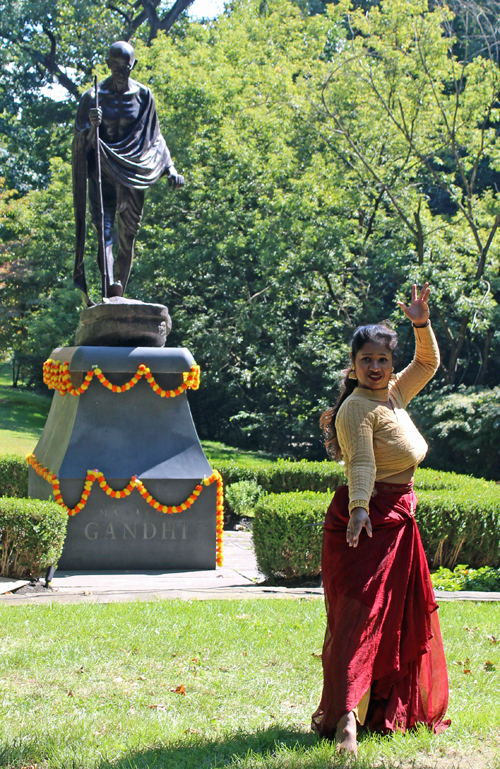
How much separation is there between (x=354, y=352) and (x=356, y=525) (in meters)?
0.74

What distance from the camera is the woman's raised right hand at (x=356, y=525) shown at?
2.93 metres

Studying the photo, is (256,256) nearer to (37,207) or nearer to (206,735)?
(37,207)

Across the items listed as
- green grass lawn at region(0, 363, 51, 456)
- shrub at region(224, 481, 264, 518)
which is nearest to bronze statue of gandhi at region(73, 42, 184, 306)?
shrub at region(224, 481, 264, 518)

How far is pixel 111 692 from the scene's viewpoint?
11.7 ft

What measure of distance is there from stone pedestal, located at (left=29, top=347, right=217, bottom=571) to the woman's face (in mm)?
3876

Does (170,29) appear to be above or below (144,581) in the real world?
above

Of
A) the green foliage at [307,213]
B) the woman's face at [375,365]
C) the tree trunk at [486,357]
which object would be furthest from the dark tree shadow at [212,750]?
the tree trunk at [486,357]

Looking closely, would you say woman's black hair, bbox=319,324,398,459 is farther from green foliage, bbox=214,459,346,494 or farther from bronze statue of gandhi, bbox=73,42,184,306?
green foliage, bbox=214,459,346,494

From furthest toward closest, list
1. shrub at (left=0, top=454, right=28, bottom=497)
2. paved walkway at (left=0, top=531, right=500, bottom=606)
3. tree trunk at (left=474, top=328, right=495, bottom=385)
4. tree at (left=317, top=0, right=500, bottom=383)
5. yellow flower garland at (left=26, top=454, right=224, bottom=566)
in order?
tree trunk at (left=474, top=328, right=495, bottom=385)
tree at (left=317, top=0, right=500, bottom=383)
shrub at (left=0, top=454, right=28, bottom=497)
yellow flower garland at (left=26, top=454, right=224, bottom=566)
paved walkway at (left=0, top=531, right=500, bottom=606)

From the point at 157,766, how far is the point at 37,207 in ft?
75.6

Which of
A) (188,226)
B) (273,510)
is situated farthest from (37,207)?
(273,510)

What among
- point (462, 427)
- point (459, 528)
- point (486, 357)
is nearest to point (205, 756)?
point (459, 528)

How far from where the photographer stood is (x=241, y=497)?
1083 cm

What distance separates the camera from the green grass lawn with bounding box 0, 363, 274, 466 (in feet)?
62.5
